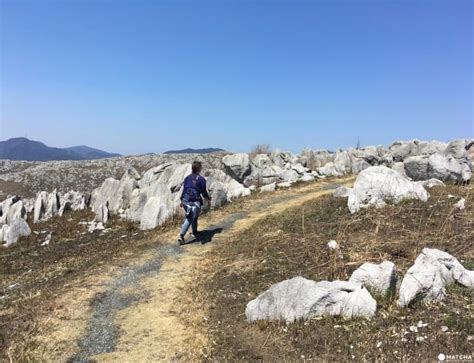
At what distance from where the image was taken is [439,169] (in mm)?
20375

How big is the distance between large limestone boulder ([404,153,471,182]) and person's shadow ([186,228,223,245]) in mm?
11156

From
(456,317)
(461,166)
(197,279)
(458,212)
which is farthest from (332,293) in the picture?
(461,166)

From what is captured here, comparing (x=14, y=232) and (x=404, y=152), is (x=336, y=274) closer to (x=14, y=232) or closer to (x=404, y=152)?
(x=14, y=232)

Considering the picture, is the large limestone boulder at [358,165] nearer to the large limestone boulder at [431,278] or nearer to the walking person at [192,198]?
the walking person at [192,198]

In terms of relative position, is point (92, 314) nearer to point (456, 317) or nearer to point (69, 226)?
point (456, 317)

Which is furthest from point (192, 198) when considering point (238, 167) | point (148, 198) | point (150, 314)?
point (238, 167)

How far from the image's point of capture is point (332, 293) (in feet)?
26.7

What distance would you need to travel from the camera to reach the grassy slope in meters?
6.91

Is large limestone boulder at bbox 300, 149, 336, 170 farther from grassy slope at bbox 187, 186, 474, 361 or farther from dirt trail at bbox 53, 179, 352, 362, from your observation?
dirt trail at bbox 53, 179, 352, 362

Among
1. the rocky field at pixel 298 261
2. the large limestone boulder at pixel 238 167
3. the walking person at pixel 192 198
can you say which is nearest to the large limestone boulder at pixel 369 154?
the rocky field at pixel 298 261

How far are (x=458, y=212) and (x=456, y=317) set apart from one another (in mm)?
7359

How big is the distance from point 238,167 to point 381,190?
14.6 meters

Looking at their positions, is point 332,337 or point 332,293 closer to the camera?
point 332,337

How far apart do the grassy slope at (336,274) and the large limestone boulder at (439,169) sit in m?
2.99
